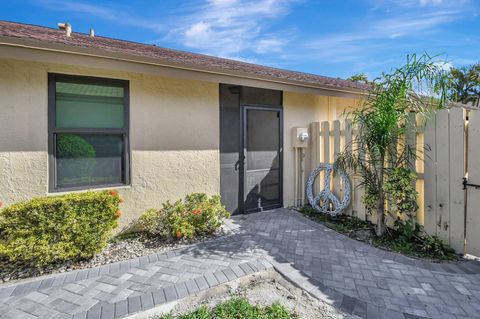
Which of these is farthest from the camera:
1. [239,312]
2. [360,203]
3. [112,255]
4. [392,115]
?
[360,203]

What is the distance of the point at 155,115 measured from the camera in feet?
15.8

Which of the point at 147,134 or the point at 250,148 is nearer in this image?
the point at 147,134

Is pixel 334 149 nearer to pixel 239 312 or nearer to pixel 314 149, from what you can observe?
pixel 314 149

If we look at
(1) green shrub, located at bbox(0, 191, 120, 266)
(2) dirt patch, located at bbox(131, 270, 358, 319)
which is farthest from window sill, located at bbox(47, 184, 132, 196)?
(2) dirt patch, located at bbox(131, 270, 358, 319)

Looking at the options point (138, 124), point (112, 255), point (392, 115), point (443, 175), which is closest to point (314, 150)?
point (392, 115)

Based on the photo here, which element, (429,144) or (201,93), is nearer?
(429,144)

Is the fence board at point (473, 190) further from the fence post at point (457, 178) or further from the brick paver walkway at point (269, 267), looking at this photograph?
the brick paver walkway at point (269, 267)

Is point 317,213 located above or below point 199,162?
below

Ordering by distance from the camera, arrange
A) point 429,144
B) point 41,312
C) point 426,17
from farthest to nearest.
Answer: point 426,17, point 429,144, point 41,312

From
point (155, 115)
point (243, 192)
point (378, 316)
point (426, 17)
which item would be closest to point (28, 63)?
point (155, 115)

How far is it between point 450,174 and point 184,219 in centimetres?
441

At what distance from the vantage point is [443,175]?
13.2ft

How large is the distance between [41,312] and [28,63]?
3.51 metres

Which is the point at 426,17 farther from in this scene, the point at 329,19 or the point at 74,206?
the point at 74,206
